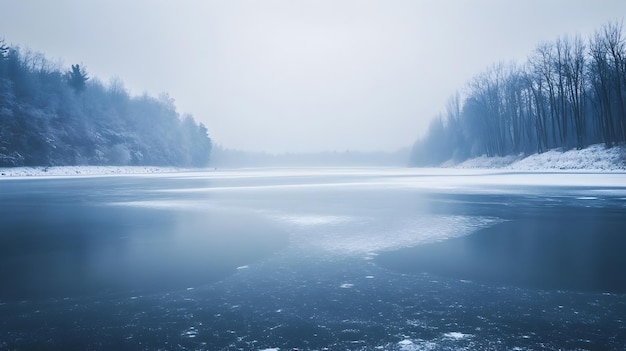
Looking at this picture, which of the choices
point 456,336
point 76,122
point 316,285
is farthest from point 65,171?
point 456,336

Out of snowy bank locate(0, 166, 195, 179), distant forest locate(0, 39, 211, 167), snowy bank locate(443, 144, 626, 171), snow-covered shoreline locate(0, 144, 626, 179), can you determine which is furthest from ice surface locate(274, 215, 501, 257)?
distant forest locate(0, 39, 211, 167)

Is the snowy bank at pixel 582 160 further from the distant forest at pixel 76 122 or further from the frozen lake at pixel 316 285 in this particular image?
the distant forest at pixel 76 122

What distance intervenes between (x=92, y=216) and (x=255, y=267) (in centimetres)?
841

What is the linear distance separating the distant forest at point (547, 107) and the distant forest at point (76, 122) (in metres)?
76.1

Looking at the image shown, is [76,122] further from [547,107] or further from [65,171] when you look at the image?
[547,107]

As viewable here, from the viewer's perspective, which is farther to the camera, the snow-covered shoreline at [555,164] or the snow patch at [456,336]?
the snow-covered shoreline at [555,164]

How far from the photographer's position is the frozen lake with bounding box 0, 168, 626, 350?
3.29 metres

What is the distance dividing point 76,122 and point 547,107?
292 ft

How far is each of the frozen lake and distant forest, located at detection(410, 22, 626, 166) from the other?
48.1 m

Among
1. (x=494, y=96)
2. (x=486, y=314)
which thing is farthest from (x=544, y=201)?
(x=494, y=96)

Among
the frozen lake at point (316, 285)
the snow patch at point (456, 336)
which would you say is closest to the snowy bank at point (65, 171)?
the frozen lake at point (316, 285)

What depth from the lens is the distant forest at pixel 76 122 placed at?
185 ft

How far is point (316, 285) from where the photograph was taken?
4.79 m

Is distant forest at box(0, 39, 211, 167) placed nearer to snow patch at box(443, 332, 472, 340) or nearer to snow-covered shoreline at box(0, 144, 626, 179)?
snow-covered shoreline at box(0, 144, 626, 179)
